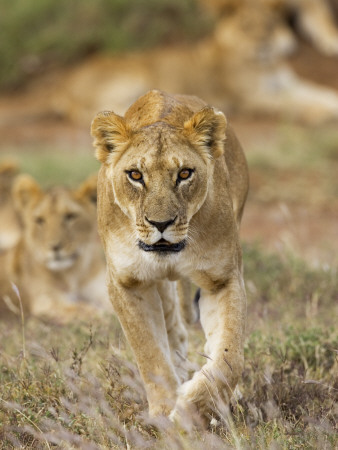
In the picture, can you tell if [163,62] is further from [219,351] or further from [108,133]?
[219,351]

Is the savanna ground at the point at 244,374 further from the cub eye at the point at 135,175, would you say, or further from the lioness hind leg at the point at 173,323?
the cub eye at the point at 135,175

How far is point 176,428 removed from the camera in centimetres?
330

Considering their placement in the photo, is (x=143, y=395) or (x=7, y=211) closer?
(x=143, y=395)

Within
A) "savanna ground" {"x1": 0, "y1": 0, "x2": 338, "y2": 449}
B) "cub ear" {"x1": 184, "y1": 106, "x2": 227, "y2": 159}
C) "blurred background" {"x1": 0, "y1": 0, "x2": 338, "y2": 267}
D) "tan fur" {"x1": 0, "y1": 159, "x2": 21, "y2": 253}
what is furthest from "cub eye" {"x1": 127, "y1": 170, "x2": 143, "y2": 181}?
"blurred background" {"x1": 0, "y1": 0, "x2": 338, "y2": 267}

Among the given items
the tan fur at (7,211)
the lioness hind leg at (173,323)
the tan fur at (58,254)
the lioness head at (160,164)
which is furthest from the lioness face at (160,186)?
the tan fur at (7,211)

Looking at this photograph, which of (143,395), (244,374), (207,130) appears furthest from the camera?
(244,374)

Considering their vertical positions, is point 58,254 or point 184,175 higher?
point 184,175

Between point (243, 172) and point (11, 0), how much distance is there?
37.0 feet

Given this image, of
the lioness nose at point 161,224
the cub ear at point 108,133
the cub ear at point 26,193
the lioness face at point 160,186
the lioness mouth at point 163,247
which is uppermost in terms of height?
the cub ear at point 108,133

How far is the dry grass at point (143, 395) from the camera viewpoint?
321cm

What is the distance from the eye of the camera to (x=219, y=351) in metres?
3.49

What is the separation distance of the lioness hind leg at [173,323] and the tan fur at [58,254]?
209 centimetres

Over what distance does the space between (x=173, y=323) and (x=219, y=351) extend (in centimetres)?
75

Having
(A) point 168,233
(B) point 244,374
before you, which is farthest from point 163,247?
(B) point 244,374
